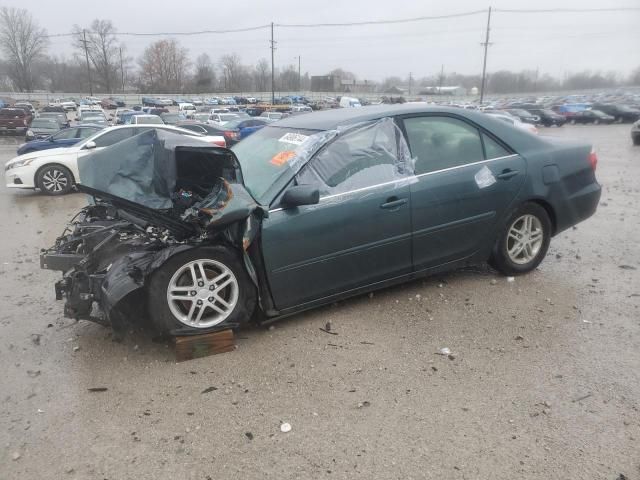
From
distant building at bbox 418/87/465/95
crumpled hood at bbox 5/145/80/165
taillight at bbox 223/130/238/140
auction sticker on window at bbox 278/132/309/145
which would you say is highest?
distant building at bbox 418/87/465/95

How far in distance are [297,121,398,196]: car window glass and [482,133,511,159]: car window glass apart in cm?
90

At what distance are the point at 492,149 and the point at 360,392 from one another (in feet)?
8.37

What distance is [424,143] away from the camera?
4.04 meters

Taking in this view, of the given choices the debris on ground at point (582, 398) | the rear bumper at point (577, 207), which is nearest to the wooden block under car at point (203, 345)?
the debris on ground at point (582, 398)

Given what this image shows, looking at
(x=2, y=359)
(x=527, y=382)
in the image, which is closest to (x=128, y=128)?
(x=2, y=359)

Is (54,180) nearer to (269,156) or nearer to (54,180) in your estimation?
(54,180)

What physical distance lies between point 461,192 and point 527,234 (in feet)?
3.20

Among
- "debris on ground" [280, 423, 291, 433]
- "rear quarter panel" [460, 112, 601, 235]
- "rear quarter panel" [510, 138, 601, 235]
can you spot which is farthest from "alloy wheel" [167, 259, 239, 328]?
"rear quarter panel" [510, 138, 601, 235]

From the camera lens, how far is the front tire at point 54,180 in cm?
1019

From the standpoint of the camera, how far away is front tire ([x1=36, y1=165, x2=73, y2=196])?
33.4ft

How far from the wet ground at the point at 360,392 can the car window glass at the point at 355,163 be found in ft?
3.42

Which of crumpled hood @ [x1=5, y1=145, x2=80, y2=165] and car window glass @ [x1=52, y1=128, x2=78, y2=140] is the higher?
car window glass @ [x1=52, y1=128, x2=78, y2=140]

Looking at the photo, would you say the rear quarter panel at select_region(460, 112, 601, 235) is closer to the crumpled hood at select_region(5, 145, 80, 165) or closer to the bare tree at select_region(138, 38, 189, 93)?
the crumpled hood at select_region(5, 145, 80, 165)

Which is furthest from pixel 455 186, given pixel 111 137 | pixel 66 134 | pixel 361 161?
pixel 66 134
